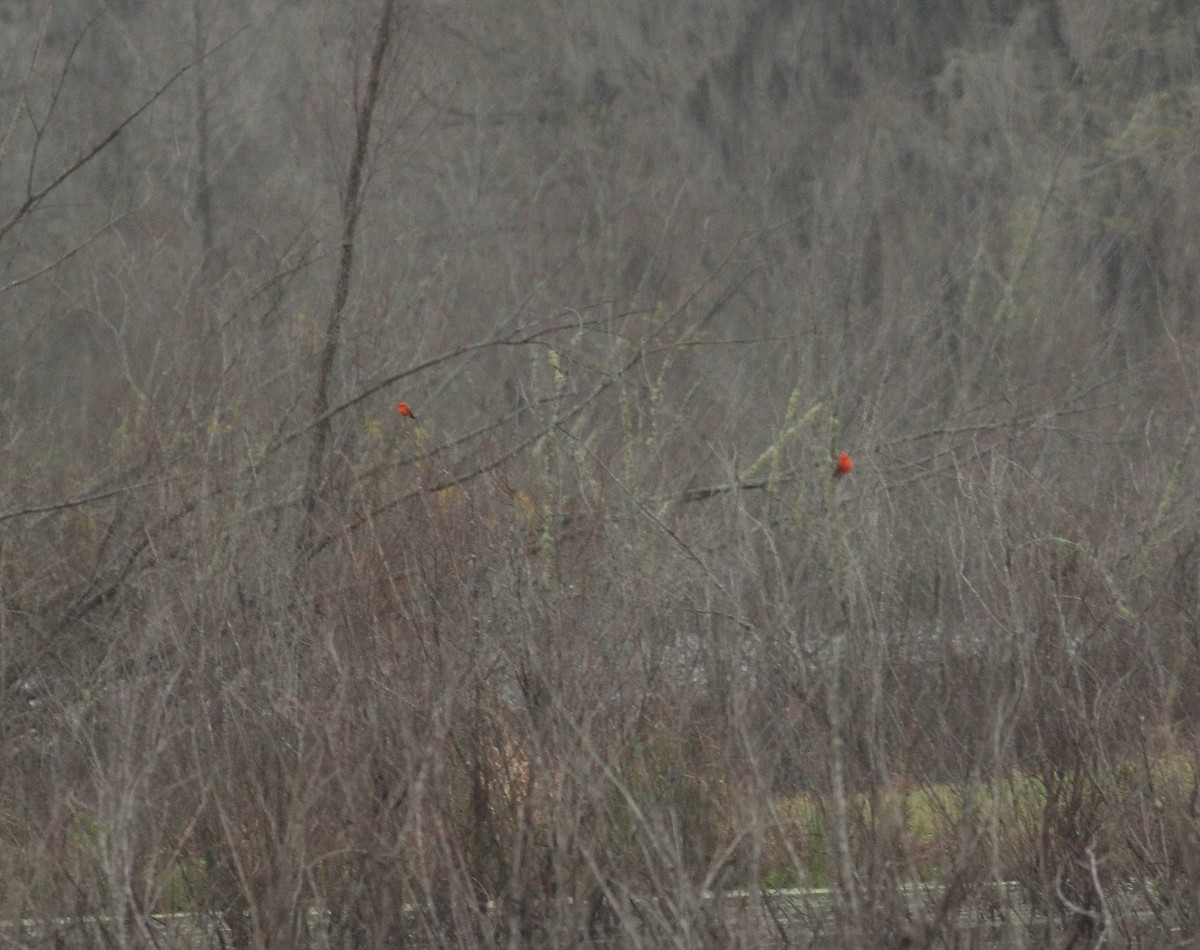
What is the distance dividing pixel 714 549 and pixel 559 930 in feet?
5.92

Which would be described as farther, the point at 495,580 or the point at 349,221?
the point at 349,221

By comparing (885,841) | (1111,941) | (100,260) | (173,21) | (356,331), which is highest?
(173,21)

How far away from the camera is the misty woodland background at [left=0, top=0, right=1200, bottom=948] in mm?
4402

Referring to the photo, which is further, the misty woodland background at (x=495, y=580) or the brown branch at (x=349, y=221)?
the brown branch at (x=349, y=221)

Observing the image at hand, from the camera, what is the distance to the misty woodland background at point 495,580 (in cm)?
440

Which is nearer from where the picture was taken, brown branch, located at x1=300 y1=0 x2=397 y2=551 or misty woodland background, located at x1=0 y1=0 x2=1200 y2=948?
misty woodland background, located at x1=0 y1=0 x2=1200 y2=948

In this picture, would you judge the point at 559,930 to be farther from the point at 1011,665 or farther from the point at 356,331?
the point at 356,331

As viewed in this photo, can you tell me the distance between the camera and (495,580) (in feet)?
16.2

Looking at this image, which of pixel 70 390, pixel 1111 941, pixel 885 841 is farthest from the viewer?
pixel 70 390

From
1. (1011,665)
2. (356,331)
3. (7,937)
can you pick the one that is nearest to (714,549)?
(1011,665)

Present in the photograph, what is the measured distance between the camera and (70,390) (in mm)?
9375

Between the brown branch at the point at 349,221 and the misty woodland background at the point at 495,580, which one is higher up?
the brown branch at the point at 349,221

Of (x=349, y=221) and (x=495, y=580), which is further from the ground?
(x=349, y=221)

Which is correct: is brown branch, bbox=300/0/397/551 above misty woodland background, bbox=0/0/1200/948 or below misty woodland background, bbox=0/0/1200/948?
above
